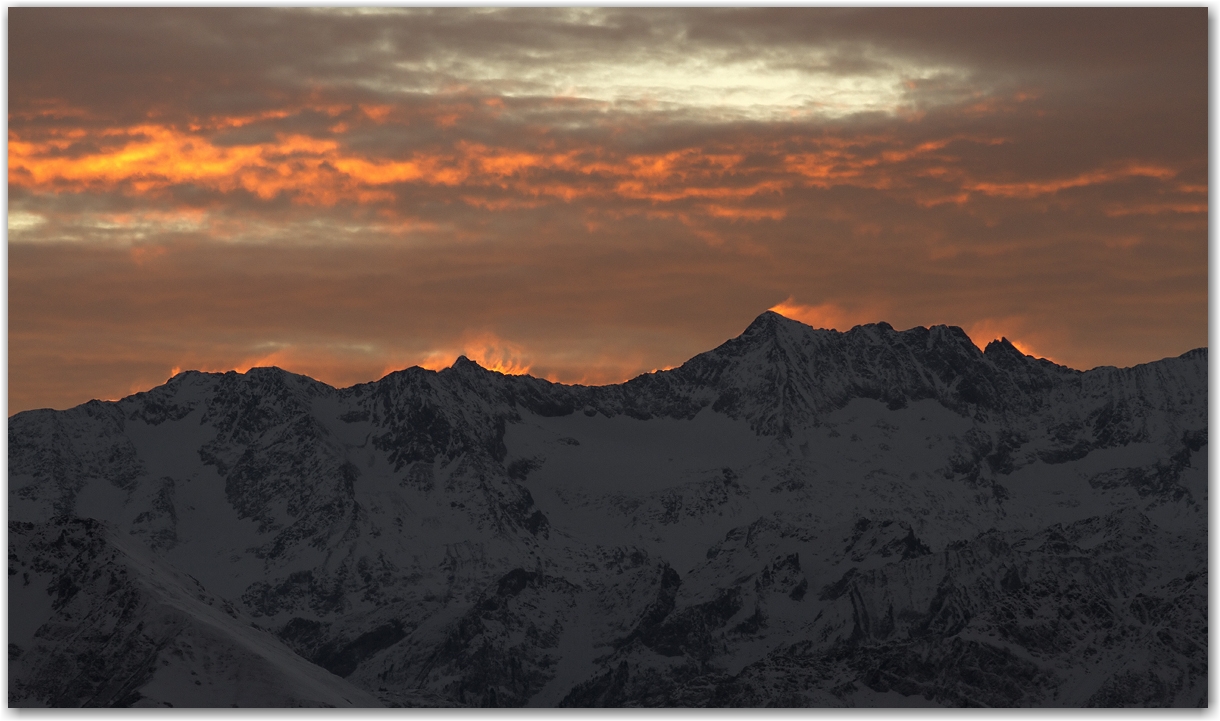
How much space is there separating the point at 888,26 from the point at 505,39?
80.5ft

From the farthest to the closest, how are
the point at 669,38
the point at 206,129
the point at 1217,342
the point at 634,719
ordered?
the point at 206,129 < the point at 669,38 < the point at 1217,342 < the point at 634,719

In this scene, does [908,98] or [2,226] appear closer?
[2,226]

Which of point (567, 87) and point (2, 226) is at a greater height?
point (567, 87)

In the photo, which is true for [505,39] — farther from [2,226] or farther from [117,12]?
[2,226]

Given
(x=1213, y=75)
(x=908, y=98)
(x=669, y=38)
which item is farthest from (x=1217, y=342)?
(x=669, y=38)

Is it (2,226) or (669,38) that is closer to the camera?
(2,226)

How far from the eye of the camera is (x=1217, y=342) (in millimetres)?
123062

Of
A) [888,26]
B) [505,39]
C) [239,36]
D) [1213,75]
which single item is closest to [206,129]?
[239,36]

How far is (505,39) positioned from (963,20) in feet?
96.1

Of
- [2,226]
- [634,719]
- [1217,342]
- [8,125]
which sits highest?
[8,125]

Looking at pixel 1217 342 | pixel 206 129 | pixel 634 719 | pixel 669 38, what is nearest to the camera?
pixel 634 719

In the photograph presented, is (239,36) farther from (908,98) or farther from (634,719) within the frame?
(634,719)

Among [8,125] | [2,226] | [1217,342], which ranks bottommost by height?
[1217,342]

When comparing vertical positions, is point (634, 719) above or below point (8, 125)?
below
